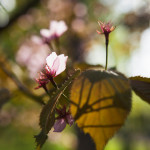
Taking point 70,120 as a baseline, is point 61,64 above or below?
above

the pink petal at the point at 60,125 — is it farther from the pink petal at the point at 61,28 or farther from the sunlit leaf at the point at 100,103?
the pink petal at the point at 61,28

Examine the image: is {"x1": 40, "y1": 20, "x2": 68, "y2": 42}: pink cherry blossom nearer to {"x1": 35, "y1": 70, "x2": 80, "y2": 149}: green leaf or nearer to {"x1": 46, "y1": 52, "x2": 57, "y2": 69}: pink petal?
{"x1": 46, "y1": 52, "x2": 57, "y2": 69}: pink petal

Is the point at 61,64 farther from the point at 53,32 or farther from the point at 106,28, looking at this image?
the point at 53,32

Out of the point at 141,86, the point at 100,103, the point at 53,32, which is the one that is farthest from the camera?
the point at 53,32

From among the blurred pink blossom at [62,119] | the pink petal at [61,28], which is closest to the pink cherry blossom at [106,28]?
the blurred pink blossom at [62,119]

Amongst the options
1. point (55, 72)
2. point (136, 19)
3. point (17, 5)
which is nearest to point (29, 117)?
point (17, 5)

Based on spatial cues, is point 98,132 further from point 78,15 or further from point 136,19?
point 78,15

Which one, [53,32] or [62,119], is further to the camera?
[53,32]

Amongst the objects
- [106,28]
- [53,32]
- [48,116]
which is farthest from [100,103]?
[53,32]
